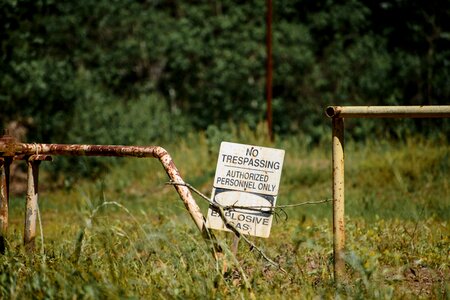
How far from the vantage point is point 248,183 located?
400cm

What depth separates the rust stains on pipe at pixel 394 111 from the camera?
375cm

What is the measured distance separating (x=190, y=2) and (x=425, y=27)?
688 centimetres

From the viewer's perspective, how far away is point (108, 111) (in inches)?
549

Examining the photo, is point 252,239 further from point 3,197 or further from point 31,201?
point 3,197

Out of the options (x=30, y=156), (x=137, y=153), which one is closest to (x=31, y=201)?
(x=30, y=156)

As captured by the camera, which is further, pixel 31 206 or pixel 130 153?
pixel 31 206

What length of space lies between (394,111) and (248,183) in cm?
100

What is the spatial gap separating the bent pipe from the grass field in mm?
94

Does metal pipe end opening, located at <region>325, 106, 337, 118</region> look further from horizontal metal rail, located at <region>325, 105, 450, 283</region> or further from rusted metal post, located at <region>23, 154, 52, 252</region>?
rusted metal post, located at <region>23, 154, 52, 252</region>

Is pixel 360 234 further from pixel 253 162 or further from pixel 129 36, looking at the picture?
pixel 129 36

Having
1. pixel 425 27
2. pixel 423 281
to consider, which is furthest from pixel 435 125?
pixel 423 281

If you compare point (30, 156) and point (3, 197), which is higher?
point (30, 156)

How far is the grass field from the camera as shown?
11.6 ft

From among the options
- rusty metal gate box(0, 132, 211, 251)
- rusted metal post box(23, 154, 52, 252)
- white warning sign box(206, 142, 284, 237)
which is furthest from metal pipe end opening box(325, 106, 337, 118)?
rusted metal post box(23, 154, 52, 252)
